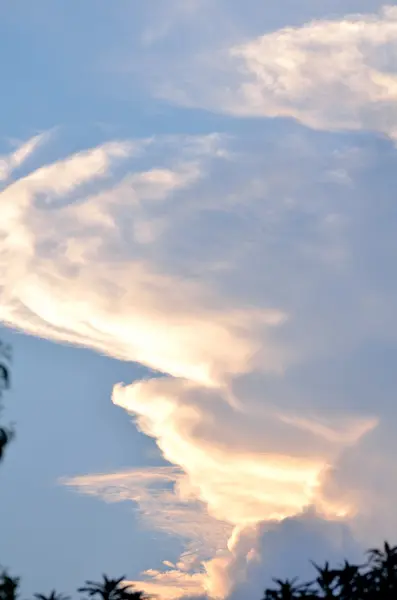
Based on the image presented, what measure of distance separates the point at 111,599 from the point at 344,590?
1524 cm

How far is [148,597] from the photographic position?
56344mm

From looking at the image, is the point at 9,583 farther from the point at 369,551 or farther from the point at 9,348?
the point at 369,551

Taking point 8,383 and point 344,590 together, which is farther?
point 344,590

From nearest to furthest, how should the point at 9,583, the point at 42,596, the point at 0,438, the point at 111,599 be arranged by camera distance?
the point at 0,438, the point at 9,583, the point at 111,599, the point at 42,596

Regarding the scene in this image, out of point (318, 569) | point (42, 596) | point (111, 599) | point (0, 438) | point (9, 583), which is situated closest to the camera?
point (0, 438)

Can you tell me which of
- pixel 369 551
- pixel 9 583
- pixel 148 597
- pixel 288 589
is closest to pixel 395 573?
pixel 369 551

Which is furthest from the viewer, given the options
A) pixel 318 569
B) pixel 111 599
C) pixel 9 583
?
pixel 111 599

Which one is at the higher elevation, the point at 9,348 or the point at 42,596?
the point at 9,348

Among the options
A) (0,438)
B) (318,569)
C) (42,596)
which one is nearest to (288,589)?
(318,569)

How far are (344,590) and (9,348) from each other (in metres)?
27.7

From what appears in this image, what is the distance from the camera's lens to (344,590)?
52750mm

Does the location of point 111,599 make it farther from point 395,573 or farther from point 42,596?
point 395,573

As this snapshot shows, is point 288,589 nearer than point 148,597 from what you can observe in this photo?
Yes

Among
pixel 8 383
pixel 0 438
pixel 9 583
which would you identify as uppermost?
pixel 8 383
